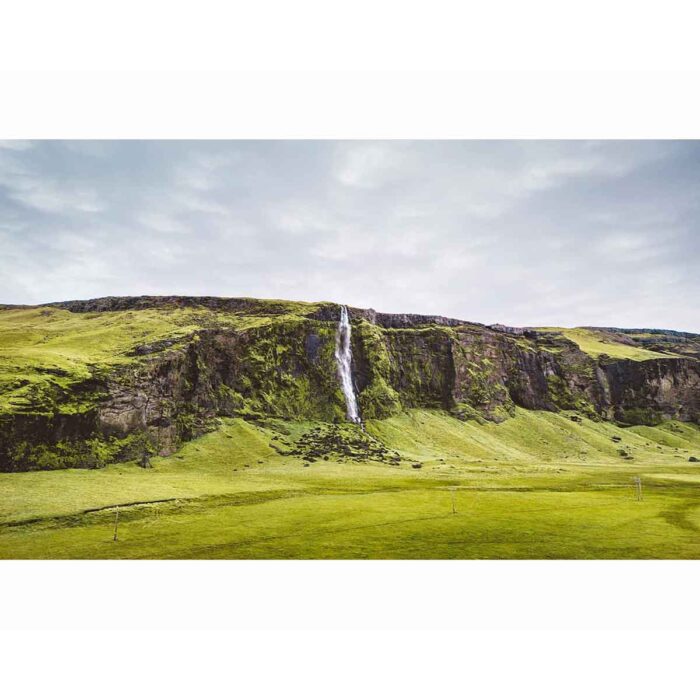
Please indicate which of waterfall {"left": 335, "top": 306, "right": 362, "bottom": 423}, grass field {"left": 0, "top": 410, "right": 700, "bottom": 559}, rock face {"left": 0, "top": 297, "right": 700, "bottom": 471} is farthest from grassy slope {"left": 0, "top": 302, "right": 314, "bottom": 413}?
grass field {"left": 0, "top": 410, "right": 700, "bottom": 559}

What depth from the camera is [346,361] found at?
125 metres

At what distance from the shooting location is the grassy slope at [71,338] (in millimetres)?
62562

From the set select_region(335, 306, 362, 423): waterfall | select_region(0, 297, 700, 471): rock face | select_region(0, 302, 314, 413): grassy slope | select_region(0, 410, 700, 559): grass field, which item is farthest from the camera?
select_region(335, 306, 362, 423): waterfall

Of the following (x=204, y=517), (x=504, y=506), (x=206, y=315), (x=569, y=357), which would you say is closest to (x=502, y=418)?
(x=569, y=357)

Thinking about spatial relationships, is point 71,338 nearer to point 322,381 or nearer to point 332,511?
point 322,381

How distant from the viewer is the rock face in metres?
70.0

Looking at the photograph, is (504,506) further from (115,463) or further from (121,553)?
(115,463)

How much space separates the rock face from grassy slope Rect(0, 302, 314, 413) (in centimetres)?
313

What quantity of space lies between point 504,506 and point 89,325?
109 metres

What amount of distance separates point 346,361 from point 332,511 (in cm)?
8490

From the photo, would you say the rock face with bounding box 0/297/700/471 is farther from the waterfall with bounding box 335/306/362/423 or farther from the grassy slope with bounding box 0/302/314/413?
the grassy slope with bounding box 0/302/314/413

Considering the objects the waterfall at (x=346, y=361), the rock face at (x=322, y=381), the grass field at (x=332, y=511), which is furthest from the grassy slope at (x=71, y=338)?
the grass field at (x=332, y=511)

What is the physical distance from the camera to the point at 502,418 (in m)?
136

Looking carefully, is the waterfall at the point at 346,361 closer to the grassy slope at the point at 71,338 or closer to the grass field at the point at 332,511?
the grassy slope at the point at 71,338
